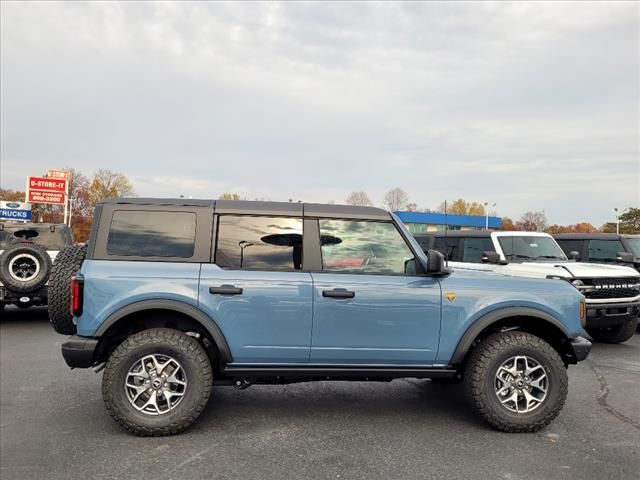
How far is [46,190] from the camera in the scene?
114 feet

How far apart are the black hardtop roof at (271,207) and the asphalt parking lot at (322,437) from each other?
1.85m

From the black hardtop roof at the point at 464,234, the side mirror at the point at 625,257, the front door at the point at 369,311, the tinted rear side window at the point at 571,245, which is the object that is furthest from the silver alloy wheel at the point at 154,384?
the tinted rear side window at the point at 571,245

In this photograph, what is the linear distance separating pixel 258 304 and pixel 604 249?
29.2 ft

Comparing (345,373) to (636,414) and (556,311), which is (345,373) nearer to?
(556,311)

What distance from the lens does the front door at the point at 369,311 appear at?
3.93m

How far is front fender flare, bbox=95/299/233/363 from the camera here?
379cm

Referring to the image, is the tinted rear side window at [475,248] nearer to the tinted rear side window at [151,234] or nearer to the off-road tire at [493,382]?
the off-road tire at [493,382]

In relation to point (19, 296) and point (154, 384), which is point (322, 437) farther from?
point (19, 296)

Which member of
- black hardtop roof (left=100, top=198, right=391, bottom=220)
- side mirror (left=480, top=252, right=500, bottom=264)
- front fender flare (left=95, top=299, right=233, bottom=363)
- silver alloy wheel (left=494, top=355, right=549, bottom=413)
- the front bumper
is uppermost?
black hardtop roof (left=100, top=198, right=391, bottom=220)

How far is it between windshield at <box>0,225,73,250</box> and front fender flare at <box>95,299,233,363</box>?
7042 mm

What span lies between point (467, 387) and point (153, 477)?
8.39 ft

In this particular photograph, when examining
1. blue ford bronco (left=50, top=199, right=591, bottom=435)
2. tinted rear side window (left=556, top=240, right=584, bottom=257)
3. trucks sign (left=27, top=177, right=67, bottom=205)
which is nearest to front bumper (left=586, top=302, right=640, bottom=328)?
tinted rear side window (left=556, top=240, right=584, bottom=257)

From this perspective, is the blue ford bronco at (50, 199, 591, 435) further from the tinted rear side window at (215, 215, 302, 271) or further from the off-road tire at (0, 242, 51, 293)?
the off-road tire at (0, 242, 51, 293)

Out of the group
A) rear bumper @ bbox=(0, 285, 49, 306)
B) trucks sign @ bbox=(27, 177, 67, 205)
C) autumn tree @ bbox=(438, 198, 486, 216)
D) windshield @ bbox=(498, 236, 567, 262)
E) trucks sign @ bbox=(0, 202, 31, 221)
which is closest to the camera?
rear bumper @ bbox=(0, 285, 49, 306)
